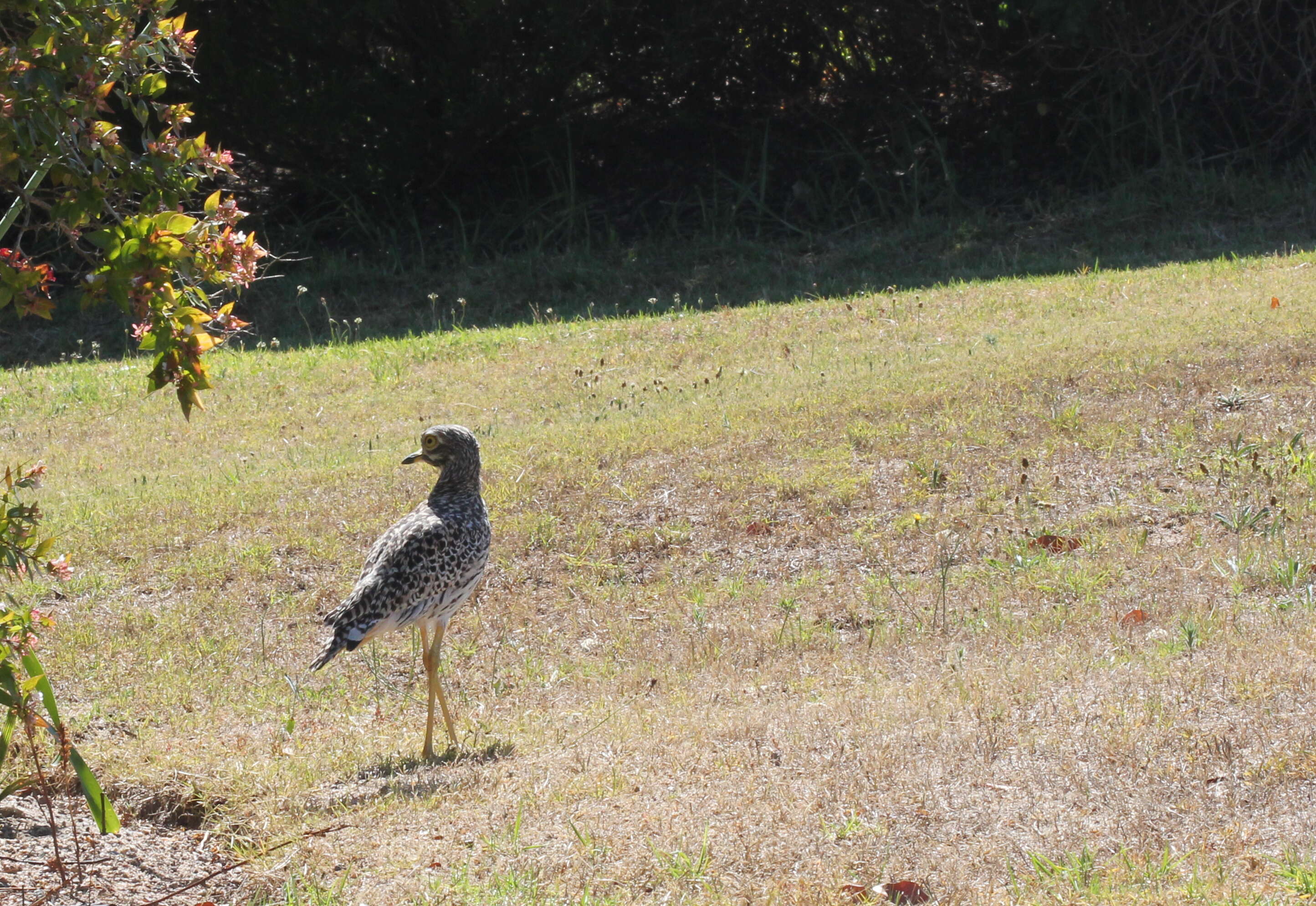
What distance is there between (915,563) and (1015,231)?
9823mm

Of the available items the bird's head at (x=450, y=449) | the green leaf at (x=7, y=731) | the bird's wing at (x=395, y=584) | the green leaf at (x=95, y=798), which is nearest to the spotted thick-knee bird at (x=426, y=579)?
the bird's wing at (x=395, y=584)

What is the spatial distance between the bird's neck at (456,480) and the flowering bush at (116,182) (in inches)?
117

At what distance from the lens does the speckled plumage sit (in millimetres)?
6094

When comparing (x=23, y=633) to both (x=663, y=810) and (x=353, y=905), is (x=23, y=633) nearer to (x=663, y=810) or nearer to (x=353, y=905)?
(x=353, y=905)

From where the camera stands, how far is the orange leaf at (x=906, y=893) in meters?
4.37

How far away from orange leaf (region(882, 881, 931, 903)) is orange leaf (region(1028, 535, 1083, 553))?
13.2 ft

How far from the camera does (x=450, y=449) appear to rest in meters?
6.89

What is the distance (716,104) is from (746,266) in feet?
12.4

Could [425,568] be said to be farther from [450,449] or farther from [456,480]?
[450,449]

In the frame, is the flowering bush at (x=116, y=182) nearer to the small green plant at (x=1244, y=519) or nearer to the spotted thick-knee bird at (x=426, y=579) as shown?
the spotted thick-knee bird at (x=426, y=579)

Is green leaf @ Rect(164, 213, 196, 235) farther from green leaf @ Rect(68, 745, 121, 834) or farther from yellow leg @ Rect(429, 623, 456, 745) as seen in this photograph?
yellow leg @ Rect(429, 623, 456, 745)

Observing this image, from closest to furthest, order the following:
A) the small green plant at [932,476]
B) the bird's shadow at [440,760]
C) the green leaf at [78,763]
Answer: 1. the green leaf at [78,763]
2. the bird's shadow at [440,760]
3. the small green plant at [932,476]

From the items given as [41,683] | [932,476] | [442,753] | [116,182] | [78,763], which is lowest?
[442,753]

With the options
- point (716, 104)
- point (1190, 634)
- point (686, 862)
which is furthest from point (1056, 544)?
point (716, 104)
